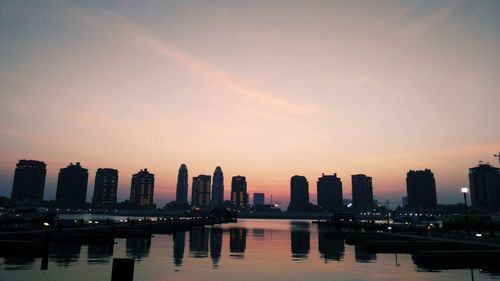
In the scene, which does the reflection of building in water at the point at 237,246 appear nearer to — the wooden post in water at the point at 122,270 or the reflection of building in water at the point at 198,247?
the reflection of building in water at the point at 198,247

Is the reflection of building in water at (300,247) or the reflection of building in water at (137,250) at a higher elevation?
the reflection of building in water at (137,250)

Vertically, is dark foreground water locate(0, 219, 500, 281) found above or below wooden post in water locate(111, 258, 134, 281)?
below

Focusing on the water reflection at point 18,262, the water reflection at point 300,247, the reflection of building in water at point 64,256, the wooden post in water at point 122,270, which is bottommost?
the water reflection at point 300,247

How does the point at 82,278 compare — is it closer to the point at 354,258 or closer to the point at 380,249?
the point at 354,258

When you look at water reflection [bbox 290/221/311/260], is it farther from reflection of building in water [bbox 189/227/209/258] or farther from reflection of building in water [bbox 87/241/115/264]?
reflection of building in water [bbox 87/241/115/264]

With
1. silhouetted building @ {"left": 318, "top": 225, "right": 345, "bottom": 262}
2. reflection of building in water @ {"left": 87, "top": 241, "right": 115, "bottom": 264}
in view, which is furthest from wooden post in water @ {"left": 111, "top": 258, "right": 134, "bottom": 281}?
silhouetted building @ {"left": 318, "top": 225, "right": 345, "bottom": 262}

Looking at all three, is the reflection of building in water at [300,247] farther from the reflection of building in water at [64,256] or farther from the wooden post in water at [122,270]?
the wooden post in water at [122,270]

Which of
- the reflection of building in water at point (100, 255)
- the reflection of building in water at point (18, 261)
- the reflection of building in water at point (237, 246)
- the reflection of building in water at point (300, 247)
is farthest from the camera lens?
the reflection of building in water at point (237, 246)

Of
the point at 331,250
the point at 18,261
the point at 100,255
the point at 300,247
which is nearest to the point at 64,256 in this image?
the point at 100,255

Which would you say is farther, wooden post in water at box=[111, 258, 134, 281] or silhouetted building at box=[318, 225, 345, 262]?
silhouetted building at box=[318, 225, 345, 262]

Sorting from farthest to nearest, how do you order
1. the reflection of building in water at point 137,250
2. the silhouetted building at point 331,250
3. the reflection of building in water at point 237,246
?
the reflection of building in water at point 237,246 → the silhouetted building at point 331,250 → the reflection of building in water at point 137,250

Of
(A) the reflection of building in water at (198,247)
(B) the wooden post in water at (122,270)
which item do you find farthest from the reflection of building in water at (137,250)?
(B) the wooden post in water at (122,270)

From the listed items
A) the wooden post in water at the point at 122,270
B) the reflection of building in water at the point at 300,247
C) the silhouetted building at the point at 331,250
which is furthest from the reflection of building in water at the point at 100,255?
the wooden post in water at the point at 122,270

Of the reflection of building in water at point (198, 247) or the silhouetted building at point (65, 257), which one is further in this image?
the reflection of building in water at point (198, 247)
